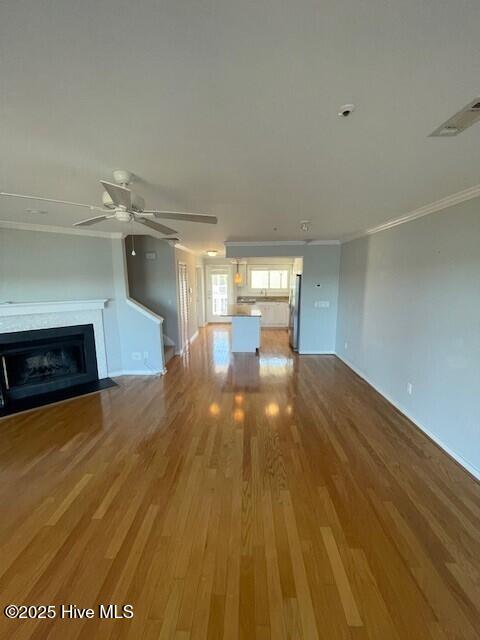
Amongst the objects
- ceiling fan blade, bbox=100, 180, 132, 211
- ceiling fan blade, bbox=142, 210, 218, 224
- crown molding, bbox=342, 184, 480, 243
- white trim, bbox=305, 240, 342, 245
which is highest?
white trim, bbox=305, 240, 342, 245

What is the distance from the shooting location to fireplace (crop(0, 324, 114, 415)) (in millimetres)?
3619

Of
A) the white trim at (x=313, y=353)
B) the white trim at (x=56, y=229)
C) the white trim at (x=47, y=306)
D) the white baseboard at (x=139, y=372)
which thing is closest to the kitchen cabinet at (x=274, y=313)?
the white trim at (x=313, y=353)

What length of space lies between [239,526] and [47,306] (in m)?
3.84

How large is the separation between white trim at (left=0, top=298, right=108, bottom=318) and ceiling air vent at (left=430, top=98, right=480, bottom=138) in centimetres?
449

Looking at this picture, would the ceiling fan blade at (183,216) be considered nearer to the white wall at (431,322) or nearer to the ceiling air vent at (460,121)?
the ceiling air vent at (460,121)

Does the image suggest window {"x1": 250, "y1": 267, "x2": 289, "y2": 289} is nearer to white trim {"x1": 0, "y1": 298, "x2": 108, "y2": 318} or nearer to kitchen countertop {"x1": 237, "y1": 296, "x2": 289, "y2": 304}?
kitchen countertop {"x1": 237, "y1": 296, "x2": 289, "y2": 304}

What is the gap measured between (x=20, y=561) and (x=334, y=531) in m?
1.99

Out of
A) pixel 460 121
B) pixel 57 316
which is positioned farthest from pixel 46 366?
pixel 460 121

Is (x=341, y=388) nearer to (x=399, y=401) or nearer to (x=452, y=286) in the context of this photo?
(x=399, y=401)

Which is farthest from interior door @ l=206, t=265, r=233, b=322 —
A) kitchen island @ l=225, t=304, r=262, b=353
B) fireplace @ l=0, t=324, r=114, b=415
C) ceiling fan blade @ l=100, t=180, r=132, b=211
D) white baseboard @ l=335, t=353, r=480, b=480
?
ceiling fan blade @ l=100, t=180, r=132, b=211

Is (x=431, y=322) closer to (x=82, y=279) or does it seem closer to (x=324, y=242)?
(x=324, y=242)

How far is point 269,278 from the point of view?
8914 mm

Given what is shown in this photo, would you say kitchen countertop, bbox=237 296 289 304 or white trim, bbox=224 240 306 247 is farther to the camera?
kitchen countertop, bbox=237 296 289 304

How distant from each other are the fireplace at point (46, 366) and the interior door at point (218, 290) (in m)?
5.13
